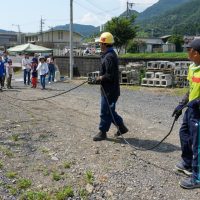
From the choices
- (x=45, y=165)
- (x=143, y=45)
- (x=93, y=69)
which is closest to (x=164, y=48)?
(x=143, y=45)

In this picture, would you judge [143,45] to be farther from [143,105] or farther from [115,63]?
[115,63]

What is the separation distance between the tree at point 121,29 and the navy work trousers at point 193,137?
51474 millimetres

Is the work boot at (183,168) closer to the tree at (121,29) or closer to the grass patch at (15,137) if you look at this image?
the grass patch at (15,137)

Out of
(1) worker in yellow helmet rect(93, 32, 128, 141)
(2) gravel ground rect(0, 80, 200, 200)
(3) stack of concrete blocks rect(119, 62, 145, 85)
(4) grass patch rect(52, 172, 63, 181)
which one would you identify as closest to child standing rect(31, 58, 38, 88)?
(3) stack of concrete blocks rect(119, 62, 145, 85)

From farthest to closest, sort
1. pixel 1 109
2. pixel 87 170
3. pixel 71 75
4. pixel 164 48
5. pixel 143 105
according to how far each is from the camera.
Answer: pixel 164 48 < pixel 71 75 < pixel 143 105 < pixel 1 109 < pixel 87 170

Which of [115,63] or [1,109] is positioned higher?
[115,63]

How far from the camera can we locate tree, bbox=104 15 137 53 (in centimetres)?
5659

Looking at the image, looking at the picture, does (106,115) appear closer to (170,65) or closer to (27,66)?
(170,65)

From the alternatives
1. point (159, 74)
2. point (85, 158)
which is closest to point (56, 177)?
point (85, 158)

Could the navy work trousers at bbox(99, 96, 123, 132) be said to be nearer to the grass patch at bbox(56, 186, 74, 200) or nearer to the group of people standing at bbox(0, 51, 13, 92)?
the grass patch at bbox(56, 186, 74, 200)

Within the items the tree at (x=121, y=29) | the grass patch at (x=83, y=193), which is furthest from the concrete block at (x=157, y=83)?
the tree at (x=121, y=29)

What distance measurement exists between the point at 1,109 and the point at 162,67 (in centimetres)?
1093

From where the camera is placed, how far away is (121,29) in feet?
186

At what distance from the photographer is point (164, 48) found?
3302 inches
